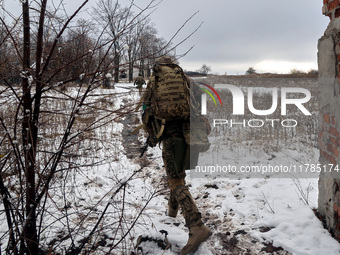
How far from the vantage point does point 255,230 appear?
2.97 m

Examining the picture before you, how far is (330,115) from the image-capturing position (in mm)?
2691

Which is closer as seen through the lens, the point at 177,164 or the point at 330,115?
the point at 330,115

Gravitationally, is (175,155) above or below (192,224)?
above

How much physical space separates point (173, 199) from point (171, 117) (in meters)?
1.01

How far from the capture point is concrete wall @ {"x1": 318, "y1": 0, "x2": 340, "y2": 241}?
8.30 ft

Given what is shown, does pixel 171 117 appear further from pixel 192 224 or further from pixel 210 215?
pixel 210 215

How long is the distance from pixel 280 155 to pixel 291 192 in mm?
1658

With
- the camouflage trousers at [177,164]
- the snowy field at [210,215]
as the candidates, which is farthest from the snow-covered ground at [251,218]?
the camouflage trousers at [177,164]

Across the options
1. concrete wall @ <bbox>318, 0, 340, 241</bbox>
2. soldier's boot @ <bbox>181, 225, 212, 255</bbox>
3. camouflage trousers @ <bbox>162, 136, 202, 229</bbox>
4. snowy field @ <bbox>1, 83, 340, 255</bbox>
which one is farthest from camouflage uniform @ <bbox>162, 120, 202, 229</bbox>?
concrete wall @ <bbox>318, 0, 340, 241</bbox>

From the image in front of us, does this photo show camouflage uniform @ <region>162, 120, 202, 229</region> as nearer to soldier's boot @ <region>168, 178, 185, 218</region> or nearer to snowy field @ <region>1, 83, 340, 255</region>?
soldier's boot @ <region>168, 178, 185, 218</region>

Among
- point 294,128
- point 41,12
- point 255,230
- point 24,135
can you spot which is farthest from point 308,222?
point 294,128

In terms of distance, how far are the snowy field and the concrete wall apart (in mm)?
228

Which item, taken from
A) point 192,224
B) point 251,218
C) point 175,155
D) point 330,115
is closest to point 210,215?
point 251,218

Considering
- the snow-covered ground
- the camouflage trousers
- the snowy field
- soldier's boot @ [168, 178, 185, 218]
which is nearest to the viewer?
the snowy field
